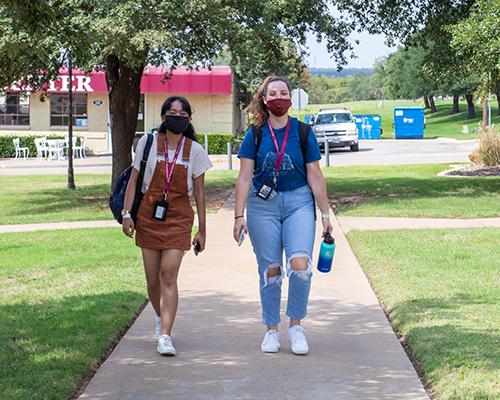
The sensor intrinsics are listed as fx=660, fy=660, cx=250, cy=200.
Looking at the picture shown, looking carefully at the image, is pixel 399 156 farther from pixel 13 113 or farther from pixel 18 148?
pixel 13 113

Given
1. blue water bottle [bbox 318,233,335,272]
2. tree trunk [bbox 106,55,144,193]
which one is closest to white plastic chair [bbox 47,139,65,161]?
tree trunk [bbox 106,55,144,193]

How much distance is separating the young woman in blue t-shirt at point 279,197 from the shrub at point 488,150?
58.4 ft

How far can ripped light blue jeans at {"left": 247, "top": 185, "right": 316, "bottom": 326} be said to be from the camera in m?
4.55

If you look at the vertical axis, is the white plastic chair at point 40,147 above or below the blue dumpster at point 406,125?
below

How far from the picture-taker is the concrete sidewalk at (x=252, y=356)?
13.0ft

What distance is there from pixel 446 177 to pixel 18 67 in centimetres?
1169

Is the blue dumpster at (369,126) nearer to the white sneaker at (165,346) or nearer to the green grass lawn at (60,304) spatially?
the green grass lawn at (60,304)

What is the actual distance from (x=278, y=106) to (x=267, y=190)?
1.95 feet

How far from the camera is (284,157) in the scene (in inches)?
180

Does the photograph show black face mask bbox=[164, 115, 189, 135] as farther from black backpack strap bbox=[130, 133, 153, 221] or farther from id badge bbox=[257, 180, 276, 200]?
id badge bbox=[257, 180, 276, 200]

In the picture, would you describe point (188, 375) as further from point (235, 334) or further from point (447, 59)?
point (447, 59)

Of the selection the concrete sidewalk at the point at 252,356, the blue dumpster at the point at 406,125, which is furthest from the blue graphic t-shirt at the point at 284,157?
the blue dumpster at the point at 406,125

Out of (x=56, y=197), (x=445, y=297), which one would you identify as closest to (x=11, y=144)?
(x=56, y=197)

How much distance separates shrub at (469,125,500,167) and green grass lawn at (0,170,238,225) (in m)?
7.93
